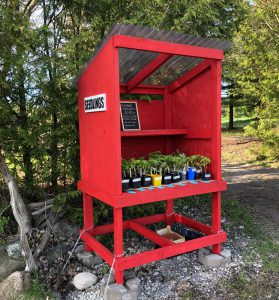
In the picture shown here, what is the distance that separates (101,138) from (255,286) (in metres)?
2.14

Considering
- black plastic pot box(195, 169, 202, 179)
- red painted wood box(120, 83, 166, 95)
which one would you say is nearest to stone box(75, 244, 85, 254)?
black plastic pot box(195, 169, 202, 179)

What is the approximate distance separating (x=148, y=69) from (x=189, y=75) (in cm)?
63

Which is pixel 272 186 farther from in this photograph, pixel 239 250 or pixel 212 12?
pixel 212 12

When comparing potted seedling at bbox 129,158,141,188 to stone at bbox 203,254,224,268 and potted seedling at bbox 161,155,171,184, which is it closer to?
potted seedling at bbox 161,155,171,184

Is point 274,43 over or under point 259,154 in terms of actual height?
over

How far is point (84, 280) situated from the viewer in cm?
338

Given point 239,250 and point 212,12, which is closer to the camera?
point 239,250

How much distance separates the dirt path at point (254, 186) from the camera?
5645 millimetres

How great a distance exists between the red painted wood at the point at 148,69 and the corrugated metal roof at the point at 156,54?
0.05m

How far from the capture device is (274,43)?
9133 mm

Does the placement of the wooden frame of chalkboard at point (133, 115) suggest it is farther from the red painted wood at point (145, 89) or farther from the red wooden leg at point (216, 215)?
the red wooden leg at point (216, 215)

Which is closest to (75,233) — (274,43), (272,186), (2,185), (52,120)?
(2,185)

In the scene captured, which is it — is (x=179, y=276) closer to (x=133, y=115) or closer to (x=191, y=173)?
(x=191, y=173)

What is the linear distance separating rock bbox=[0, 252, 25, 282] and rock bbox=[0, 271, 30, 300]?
266mm
